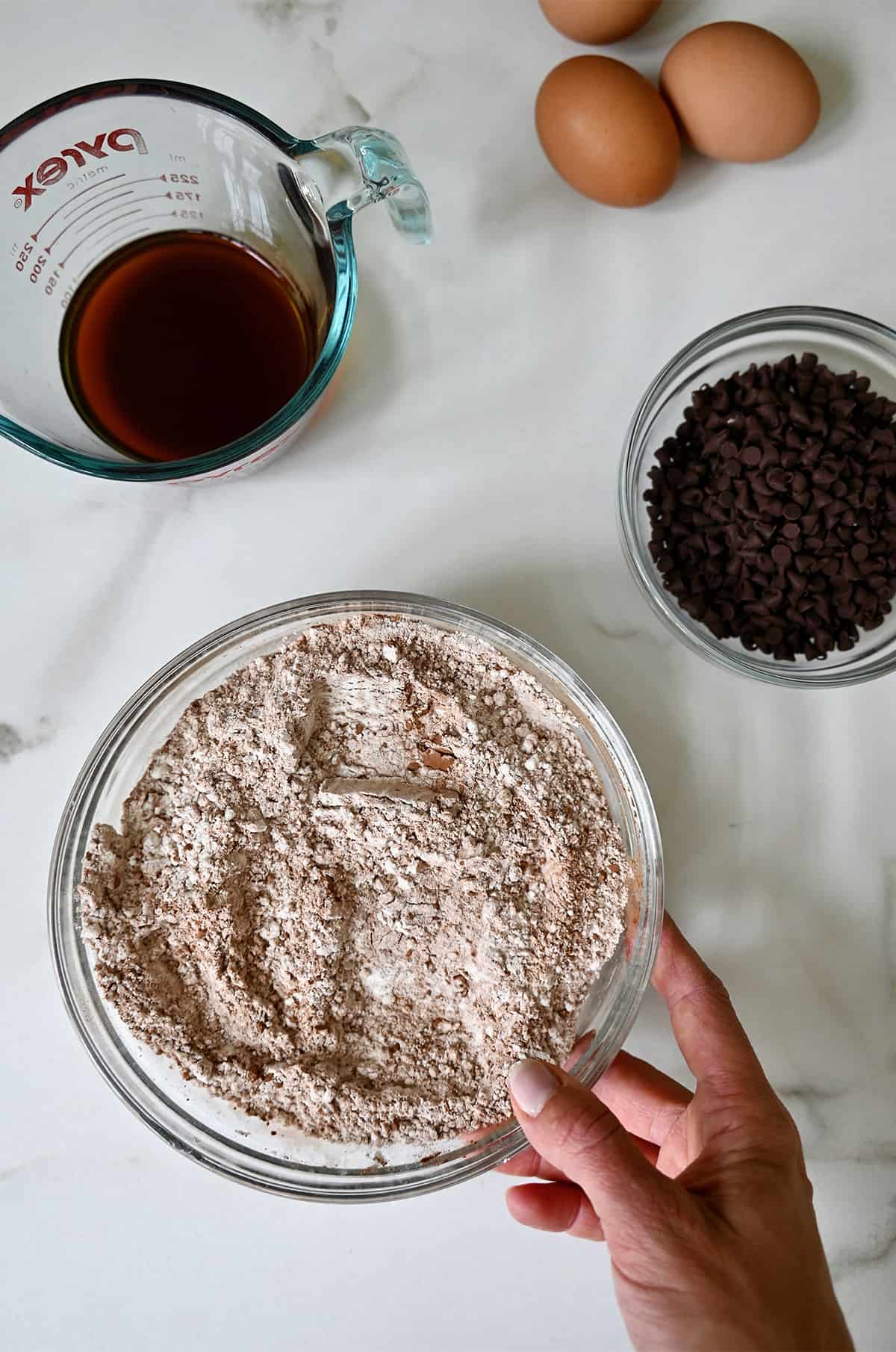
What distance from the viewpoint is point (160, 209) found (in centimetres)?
103

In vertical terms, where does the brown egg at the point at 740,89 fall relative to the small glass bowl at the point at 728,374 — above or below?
above

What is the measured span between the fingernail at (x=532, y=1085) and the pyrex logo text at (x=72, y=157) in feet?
3.33

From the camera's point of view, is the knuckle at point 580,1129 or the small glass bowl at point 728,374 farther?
the small glass bowl at point 728,374

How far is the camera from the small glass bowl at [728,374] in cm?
106

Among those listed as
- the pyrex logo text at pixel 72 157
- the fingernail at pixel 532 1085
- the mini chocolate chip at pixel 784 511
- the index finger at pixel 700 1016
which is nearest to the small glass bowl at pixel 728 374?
the mini chocolate chip at pixel 784 511

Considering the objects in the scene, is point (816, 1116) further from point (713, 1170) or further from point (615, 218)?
point (615, 218)

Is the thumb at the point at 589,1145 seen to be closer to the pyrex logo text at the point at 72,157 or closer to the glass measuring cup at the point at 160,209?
the glass measuring cup at the point at 160,209

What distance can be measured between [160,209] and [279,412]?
322 millimetres

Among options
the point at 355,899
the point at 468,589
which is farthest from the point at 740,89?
the point at 355,899

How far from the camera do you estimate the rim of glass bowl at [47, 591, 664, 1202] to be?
92cm

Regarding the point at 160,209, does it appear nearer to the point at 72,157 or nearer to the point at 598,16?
the point at 72,157

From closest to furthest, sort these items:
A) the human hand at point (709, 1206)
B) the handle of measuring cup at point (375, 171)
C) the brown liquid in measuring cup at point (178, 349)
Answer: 1. the human hand at point (709, 1206)
2. the handle of measuring cup at point (375, 171)
3. the brown liquid in measuring cup at point (178, 349)

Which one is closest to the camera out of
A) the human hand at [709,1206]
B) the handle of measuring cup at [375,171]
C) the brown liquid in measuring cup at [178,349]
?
the human hand at [709,1206]

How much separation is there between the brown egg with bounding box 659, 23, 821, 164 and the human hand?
102cm
